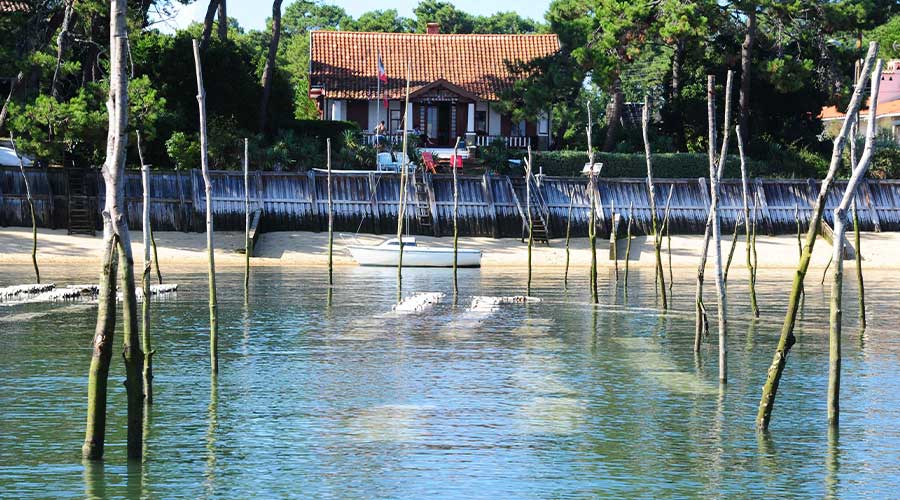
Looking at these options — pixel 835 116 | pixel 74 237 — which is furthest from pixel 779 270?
pixel 835 116

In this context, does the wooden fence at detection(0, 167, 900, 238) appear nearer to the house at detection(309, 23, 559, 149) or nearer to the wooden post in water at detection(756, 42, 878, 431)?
the house at detection(309, 23, 559, 149)

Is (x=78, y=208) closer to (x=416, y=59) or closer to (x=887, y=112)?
(x=416, y=59)

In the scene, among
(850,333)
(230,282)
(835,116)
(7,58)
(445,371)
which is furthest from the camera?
(835,116)

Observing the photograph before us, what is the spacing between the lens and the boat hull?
2023 inches

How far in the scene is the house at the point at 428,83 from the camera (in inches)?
2793

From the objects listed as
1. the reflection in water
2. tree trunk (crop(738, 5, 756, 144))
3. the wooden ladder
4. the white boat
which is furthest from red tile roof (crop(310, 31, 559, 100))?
the reflection in water

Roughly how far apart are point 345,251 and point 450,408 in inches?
1223

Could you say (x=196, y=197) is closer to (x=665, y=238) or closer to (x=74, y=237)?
(x=74, y=237)

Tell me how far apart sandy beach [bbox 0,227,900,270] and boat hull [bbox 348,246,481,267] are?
1.32 m

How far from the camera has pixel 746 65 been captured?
198 feet

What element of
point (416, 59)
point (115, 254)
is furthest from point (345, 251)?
point (115, 254)

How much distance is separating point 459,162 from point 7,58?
21202 millimetres

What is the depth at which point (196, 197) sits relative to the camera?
176 feet

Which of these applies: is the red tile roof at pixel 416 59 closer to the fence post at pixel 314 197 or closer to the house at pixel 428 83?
the house at pixel 428 83
